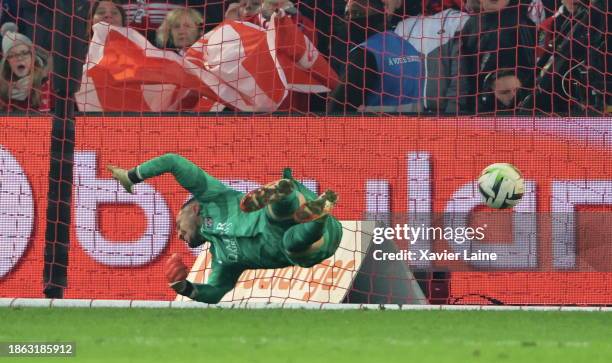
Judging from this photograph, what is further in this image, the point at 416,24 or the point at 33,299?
the point at 416,24

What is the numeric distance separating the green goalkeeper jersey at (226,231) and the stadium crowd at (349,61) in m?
1.49

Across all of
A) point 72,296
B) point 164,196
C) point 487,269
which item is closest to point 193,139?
point 164,196

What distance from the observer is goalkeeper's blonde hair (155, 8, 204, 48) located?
13156mm

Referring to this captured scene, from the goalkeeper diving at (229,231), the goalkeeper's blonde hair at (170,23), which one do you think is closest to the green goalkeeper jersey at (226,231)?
the goalkeeper diving at (229,231)

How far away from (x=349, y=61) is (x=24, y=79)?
2.65 metres

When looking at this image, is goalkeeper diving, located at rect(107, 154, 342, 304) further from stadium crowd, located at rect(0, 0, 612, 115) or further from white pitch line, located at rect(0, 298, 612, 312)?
stadium crowd, located at rect(0, 0, 612, 115)

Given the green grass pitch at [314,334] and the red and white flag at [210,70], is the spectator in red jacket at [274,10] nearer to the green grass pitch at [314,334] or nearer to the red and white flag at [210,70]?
the red and white flag at [210,70]

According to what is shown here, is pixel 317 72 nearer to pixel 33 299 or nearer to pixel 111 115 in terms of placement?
pixel 111 115

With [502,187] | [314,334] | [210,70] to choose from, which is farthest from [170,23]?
[314,334]

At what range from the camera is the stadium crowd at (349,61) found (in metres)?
12.8

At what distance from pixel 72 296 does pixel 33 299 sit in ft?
2.27

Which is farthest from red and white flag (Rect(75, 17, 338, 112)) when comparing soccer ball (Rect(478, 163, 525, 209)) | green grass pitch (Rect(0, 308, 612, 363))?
green grass pitch (Rect(0, 308, 612, 363))

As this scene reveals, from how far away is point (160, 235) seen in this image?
1270cm

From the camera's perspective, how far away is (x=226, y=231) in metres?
11.4
